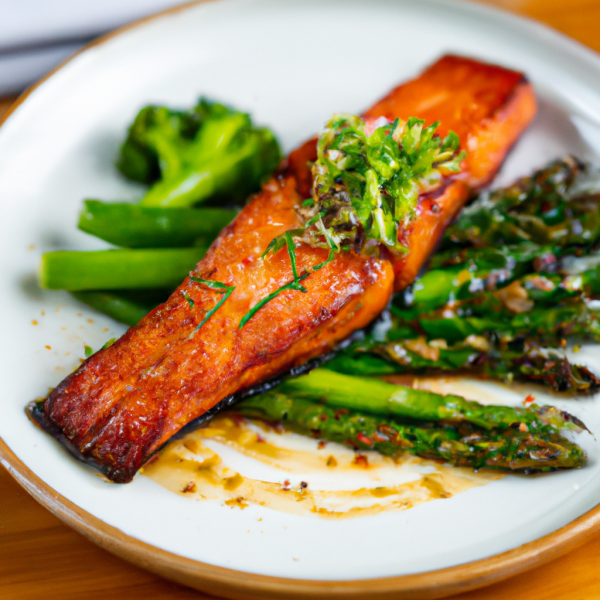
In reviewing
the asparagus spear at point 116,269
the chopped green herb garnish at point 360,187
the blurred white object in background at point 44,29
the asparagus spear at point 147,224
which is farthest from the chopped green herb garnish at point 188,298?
the blurred white object in background at point 44,29

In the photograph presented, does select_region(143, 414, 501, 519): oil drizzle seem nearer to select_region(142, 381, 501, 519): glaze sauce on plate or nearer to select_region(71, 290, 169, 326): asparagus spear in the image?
select_region(142, 381, 501, 519): glaze sauce on plate

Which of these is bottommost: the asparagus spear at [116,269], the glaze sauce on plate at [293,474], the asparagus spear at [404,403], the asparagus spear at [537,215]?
the glaze sauce on plate at [293,474]

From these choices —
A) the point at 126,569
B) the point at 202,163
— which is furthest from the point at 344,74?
the point at 126,569

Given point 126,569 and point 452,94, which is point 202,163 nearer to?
point 452,94

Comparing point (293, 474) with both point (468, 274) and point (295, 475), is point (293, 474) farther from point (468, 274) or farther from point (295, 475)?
point (468, 274)

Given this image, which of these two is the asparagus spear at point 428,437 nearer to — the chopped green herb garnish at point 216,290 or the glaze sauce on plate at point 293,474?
the glaze sauce on plate at point 293,474

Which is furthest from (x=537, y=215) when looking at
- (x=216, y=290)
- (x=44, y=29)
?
(x=44, y=29)
